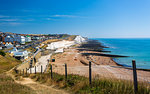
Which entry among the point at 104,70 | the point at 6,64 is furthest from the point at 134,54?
the point at 6,64

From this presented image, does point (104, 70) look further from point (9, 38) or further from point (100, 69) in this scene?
point (9, 38)

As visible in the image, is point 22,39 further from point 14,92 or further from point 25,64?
point 14,92

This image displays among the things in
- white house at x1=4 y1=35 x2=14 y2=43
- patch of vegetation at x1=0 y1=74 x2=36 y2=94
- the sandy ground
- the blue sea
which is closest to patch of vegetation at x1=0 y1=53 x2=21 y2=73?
the sandy ground

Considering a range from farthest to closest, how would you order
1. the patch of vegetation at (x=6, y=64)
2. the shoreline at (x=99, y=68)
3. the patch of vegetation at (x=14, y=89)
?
the patch of vegetation at (x=6, y=64) → the shoreline at (x=99, y=68) → the patch of vegetation at (x=14, y=89)

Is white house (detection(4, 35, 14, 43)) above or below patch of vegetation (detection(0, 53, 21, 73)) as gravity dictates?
above

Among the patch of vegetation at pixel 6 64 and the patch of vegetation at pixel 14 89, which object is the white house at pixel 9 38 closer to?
the patch of vegetation at pixel 6 64

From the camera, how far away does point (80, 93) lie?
539 cm

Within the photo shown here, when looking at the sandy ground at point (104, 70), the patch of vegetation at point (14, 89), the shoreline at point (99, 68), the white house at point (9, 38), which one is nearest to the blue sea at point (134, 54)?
the shoreline at point (99, 68)

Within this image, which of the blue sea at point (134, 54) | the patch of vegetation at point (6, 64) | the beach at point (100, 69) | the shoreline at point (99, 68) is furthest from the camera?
the blue sea at point (134, 54)

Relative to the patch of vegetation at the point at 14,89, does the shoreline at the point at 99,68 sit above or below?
below

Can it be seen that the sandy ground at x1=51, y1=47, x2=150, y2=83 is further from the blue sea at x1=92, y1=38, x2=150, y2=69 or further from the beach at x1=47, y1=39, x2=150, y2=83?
the blue sea at x1=92, y1=38, x2=150, y2=69

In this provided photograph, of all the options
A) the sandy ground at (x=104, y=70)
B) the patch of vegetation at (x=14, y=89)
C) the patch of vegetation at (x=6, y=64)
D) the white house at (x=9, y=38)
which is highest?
the white house at (x=9, y=38)

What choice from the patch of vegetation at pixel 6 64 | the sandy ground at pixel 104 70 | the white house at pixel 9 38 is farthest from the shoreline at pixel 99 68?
the white house at pixel 9 38

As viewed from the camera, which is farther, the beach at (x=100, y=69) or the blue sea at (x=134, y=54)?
the blue sea at (x=134, y=54)
